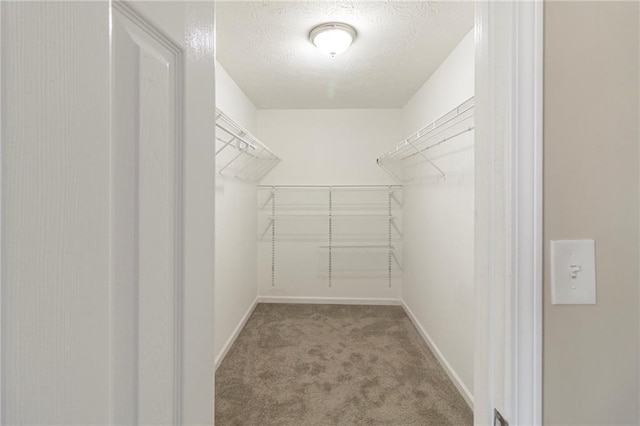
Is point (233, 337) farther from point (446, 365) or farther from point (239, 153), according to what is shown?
point (446, 365)

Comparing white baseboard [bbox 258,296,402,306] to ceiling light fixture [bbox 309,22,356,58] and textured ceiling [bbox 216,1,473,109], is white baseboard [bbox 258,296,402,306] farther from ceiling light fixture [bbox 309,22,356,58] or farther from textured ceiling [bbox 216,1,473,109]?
ceiling light fixture [bbox 309,22,356,58]

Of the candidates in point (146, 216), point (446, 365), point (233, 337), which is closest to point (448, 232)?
point (446, 365)

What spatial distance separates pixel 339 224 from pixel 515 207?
325 cm

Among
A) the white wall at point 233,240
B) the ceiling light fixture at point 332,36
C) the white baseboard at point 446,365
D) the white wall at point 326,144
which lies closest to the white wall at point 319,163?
the white wall at point 326,144

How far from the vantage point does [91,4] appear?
1.13 feet

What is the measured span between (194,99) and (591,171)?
74 cm

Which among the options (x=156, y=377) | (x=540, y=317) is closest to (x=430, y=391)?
(x=540, y=317)

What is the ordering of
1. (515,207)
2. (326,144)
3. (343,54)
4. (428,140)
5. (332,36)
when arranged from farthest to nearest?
1. (326,144)
2. (428,140)
3. (343,54)
4. (332,36)
5. (515,207)

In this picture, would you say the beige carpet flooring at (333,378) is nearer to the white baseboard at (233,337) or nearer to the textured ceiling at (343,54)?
the white baseboard at (233,337)

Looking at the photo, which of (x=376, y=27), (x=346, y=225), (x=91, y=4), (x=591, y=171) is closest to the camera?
(x=91, y=4)

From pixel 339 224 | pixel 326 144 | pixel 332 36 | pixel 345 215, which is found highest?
pixel 332 36

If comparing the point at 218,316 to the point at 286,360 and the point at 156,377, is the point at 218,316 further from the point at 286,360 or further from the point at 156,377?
the point at 156,377

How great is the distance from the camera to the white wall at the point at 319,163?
12.3 feet

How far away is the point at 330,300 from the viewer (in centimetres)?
379
